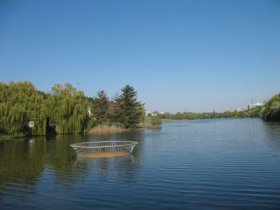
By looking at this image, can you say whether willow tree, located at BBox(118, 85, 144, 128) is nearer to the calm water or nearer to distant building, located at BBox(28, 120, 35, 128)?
distant building, located at BBox(28, 120, 35, 128)

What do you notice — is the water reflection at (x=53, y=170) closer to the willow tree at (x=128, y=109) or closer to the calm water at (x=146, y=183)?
the calm water at (x=146, y=183)

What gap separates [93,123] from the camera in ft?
167

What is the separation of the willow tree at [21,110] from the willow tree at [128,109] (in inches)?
791

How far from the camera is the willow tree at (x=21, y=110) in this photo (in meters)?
37.6

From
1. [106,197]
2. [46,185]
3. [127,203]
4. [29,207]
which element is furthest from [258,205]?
[46,185]

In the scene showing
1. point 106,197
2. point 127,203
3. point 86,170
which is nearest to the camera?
point 127,203

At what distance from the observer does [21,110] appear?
38.4m

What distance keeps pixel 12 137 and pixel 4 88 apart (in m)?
7.36

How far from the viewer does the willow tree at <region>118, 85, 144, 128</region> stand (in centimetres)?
6088

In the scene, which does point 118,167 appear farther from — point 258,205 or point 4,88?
point 4,88

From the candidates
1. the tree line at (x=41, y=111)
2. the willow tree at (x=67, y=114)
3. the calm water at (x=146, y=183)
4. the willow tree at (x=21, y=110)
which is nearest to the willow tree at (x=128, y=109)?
the tree line at (x=41, y=111)

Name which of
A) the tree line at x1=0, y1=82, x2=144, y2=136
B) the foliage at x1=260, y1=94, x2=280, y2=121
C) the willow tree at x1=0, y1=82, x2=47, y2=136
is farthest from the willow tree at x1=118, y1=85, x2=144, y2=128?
the foliage at x1=260, y1=94, x2=280, y2=121

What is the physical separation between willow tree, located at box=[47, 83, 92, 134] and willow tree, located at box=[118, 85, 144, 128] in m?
12.8

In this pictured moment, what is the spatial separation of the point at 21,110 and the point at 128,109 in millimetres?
26921
